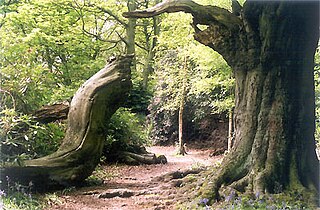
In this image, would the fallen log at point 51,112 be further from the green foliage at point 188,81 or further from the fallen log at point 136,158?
the green foliage at point 188,81

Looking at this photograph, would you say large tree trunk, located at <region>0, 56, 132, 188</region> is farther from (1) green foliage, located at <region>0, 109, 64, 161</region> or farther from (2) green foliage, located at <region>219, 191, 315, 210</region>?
(2) green foliage, located at <region>219, 191, 315, 210</region>

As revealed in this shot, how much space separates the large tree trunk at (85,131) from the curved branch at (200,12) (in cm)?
168

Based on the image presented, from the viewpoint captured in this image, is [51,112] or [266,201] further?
[51,112]

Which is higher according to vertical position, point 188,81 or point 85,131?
point 188,81

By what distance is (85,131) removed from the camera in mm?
7297

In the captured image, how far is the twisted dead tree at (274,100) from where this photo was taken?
5801mm

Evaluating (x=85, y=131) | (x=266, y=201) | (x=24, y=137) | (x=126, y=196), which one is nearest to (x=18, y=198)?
(x=24, y=137)

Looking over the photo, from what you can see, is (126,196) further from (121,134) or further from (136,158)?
(121,134)

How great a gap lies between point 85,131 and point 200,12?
3.16m

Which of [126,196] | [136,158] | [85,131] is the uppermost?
[85,131]

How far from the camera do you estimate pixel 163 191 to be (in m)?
6.54

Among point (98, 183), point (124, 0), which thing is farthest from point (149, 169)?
point (124, 0)

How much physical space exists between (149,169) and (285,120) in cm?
586

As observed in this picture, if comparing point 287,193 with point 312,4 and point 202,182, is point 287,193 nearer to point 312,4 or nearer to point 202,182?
point 202,182
